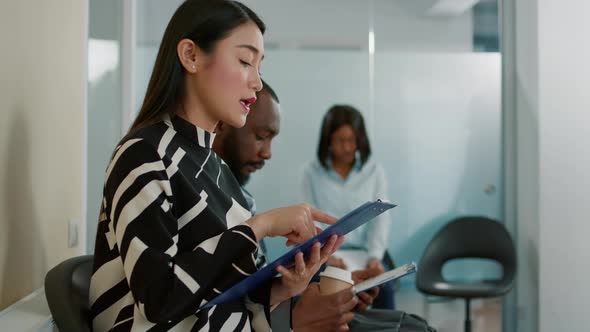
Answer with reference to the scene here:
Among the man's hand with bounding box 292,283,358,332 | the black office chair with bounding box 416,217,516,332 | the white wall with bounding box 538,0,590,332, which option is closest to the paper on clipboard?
the man's hand with bounding box 292,283,358,332

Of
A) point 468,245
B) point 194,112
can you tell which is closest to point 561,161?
point 468,245

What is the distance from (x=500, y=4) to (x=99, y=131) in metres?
2.66

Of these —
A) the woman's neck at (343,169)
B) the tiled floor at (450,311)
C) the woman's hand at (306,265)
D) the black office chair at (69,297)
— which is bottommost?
the tiled floor at (450,311)

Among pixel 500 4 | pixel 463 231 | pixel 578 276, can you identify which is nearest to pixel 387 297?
pixel 463 231

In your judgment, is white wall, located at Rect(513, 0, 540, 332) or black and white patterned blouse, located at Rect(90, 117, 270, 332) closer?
black and white patterned blouse, located at Rect(90, 117, 270, 332)

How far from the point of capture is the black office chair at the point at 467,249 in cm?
393

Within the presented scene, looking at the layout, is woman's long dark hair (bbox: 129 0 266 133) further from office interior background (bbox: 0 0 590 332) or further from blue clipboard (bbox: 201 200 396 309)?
office interior background (bbox: 0 0 590 332)

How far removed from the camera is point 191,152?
4.25 feet

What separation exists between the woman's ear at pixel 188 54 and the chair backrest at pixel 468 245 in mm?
2920

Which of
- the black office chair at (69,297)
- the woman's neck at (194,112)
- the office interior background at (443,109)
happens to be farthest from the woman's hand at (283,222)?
the office interior background at (443,109)

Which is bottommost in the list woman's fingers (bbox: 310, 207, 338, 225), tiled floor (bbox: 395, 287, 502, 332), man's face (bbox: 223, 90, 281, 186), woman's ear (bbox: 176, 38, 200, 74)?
tiled floor (bbox: 395, 287, 502, 332)

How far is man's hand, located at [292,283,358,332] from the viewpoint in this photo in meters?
1.50

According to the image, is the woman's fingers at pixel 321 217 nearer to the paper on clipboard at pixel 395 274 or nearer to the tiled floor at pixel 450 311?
the paper on clipboard at pixel 395 274

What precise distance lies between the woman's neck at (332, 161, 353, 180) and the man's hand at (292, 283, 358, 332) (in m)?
2.45
